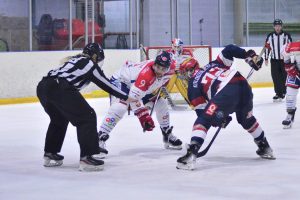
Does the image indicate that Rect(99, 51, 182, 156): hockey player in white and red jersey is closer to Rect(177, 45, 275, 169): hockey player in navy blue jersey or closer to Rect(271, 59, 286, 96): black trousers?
Rect(177, 45, 275, 169): hockey player in navy blue jersey

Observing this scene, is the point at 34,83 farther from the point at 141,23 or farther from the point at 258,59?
the point at 258,59

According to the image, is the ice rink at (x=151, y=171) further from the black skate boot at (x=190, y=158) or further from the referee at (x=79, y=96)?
the referee at (x=79, y=96)

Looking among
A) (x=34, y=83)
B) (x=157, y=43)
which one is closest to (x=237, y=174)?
(x=34, y=83)

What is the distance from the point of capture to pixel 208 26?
15.1 m

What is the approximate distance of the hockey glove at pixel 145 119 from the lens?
225 inches

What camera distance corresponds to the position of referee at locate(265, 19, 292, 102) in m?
11.6

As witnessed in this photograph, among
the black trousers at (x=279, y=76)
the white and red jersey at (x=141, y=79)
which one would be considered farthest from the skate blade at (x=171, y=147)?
the black trousers at (x=279, y=76)

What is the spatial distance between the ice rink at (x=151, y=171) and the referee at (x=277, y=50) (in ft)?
12.1

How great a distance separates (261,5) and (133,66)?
9965mm

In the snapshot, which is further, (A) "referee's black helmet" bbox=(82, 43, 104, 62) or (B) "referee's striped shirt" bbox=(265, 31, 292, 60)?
(B) "referee's striped shirt" bbox=(265, 31, 292, 60)

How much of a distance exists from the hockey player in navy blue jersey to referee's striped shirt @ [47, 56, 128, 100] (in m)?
0.64

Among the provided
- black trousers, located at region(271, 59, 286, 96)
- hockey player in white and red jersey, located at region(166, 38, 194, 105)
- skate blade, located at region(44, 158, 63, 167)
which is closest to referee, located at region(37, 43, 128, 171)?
skate blade, located at region(44, 158, 63, 167)

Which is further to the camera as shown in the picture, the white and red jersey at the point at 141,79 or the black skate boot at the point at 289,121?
the black skate boot at the point at 289,121

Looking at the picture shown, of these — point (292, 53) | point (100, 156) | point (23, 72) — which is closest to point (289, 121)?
point (292, 53)
